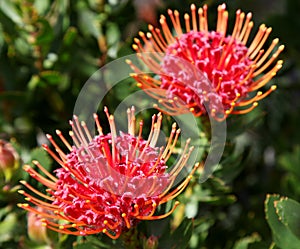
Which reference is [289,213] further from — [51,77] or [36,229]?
[51,77]

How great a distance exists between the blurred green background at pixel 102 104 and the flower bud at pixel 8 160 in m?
0.02

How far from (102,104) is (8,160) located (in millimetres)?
334

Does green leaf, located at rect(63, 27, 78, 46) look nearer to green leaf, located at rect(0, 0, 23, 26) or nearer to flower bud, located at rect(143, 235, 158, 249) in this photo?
green leaf, located at rect(0, 0, 23, 26)

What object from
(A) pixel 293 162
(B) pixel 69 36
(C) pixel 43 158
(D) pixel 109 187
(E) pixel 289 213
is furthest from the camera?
(A) pixel 293 162

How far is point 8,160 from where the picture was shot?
1171mm

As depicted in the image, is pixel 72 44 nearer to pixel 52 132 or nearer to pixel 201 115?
pixel 52 132

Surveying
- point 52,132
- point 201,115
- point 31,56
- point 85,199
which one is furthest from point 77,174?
point 31,56

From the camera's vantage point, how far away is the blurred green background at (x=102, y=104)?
47.8 inches

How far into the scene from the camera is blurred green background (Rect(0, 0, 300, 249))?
3.98 ft

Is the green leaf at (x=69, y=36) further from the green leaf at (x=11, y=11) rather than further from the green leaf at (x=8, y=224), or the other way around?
the green leaf at (x=8, y=224)

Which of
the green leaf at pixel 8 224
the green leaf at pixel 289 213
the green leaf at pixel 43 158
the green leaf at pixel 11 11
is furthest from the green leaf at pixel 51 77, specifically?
the green leaf at pixel 289 213

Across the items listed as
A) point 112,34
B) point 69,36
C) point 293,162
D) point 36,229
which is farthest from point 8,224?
point 293,162

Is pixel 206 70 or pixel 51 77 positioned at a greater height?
pixel 51 77

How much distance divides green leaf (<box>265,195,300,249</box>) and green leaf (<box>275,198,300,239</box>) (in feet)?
0.04
